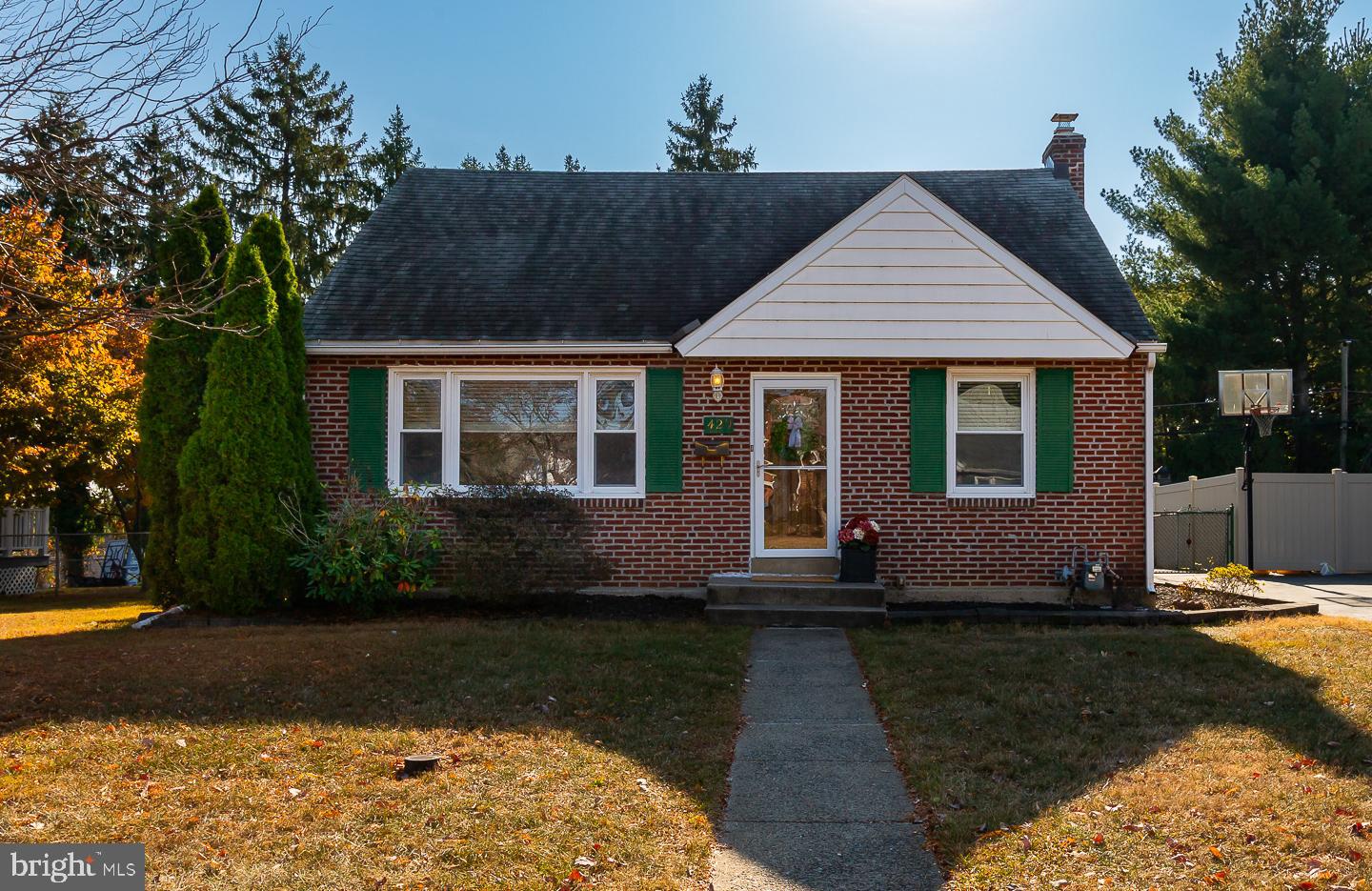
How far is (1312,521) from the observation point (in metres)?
19.6

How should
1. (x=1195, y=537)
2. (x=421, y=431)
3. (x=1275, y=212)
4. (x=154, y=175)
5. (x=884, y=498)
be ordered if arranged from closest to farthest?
(x=154, y=175)
(x=884, y=498)
(x=421, y=431)
(x=1195, y=537)
(x=1275, y=212)

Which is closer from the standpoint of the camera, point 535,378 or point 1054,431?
point 1054,431

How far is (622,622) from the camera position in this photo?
992 cm

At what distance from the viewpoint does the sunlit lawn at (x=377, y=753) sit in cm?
432

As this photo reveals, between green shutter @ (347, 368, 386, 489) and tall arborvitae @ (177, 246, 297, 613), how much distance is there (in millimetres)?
1027

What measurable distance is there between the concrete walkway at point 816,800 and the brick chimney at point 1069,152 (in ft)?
30.5

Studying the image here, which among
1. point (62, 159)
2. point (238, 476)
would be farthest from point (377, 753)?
point (238, 476)

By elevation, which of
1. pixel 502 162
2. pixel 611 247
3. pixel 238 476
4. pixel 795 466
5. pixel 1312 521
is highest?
pixel 502 162

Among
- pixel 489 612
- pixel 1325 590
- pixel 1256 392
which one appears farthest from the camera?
pixel 1256 392

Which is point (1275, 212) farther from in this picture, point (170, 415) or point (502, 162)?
point (502, 162)

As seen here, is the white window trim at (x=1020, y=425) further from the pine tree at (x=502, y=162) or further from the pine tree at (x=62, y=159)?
the pine tree at (x=502, y=162)

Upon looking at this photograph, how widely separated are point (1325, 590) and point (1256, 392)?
3.37m

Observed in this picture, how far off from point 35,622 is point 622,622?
7.66 metres

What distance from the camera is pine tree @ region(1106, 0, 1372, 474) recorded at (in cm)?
2433
